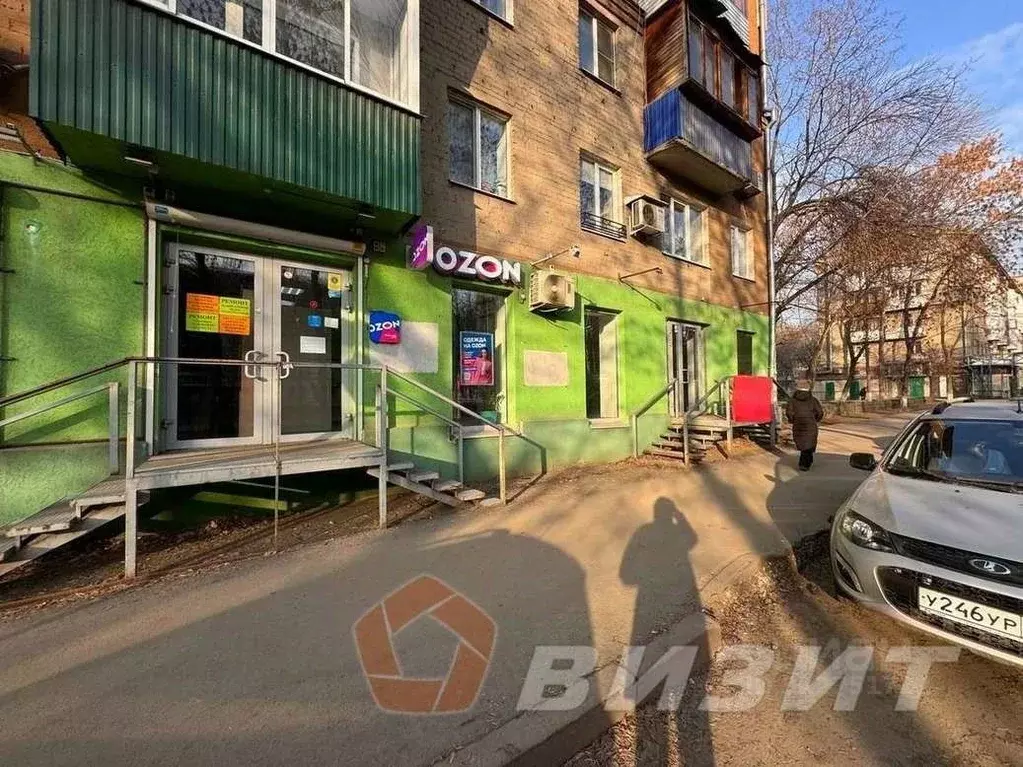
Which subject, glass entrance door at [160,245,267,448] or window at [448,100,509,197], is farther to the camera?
window at [448,100,509,197]

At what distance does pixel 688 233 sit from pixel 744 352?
387 cm

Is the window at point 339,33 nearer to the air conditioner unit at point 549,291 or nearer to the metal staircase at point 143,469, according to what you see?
the air conditioner unit at point 549,291

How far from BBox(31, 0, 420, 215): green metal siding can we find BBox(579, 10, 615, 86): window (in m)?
5.81

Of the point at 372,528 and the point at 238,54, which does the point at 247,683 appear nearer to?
the point at 372,528

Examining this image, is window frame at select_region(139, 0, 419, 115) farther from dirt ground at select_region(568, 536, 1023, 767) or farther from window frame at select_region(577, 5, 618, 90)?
dirt ground at select_region(568, 536, 1023, 767)

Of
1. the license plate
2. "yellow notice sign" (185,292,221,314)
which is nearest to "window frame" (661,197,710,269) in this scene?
"yellow notice sign" (185,292,221,314)

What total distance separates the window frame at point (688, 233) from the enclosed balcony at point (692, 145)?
57 centimetres

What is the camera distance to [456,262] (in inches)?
288

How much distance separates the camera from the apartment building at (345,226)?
4.66 meters

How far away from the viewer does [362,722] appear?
92.3 inches

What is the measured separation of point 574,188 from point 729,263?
19.4 ft

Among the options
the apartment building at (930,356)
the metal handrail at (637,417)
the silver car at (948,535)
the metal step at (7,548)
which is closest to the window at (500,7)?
the metal handrail at (637,417)

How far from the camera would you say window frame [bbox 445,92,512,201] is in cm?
784

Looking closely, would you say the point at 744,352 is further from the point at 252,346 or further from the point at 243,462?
the point at 243,462
